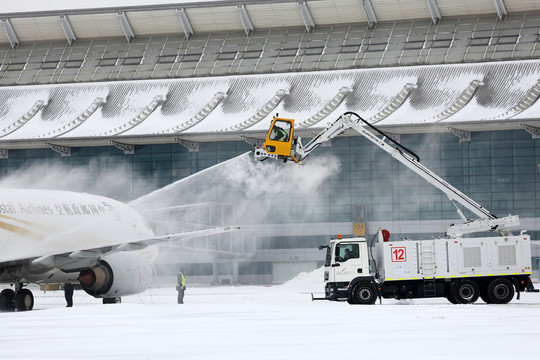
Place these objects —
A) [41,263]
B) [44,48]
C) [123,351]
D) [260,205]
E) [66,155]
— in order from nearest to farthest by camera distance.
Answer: [123,351] → [41,263] → [260,205] → [66,155] → [44,48]

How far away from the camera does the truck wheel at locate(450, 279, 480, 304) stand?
1475 inches

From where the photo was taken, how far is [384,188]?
77.4 m

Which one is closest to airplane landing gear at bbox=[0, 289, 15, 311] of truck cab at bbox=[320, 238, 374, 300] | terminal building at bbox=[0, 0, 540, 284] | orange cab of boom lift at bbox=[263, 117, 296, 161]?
orange cab of boom lift at bbox=[263, 117, 296, 161]

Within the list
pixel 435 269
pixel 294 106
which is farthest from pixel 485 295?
pixel 294 106

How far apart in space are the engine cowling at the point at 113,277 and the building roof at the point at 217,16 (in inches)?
2066

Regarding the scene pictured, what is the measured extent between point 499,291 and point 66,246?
55.4 feet

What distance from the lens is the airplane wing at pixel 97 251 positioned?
1444 inches

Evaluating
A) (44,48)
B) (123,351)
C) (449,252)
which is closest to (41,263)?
(449,252)

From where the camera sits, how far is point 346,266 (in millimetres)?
38312

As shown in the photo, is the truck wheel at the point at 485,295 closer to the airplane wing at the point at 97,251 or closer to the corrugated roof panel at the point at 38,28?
the airplane wing at the point at 97,251

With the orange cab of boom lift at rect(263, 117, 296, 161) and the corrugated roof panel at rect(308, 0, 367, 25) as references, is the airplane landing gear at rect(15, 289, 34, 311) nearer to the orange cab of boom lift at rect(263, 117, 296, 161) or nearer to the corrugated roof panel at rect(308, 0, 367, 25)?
the orange cab of boom lift at rect(263, 117, 296, 161)

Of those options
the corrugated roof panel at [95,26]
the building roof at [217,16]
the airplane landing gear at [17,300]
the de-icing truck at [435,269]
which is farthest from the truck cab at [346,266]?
the corrugated roof panel at [95,26]

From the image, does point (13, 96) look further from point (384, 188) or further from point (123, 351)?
point (123, 351)

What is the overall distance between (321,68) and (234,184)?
13670 millimetres
